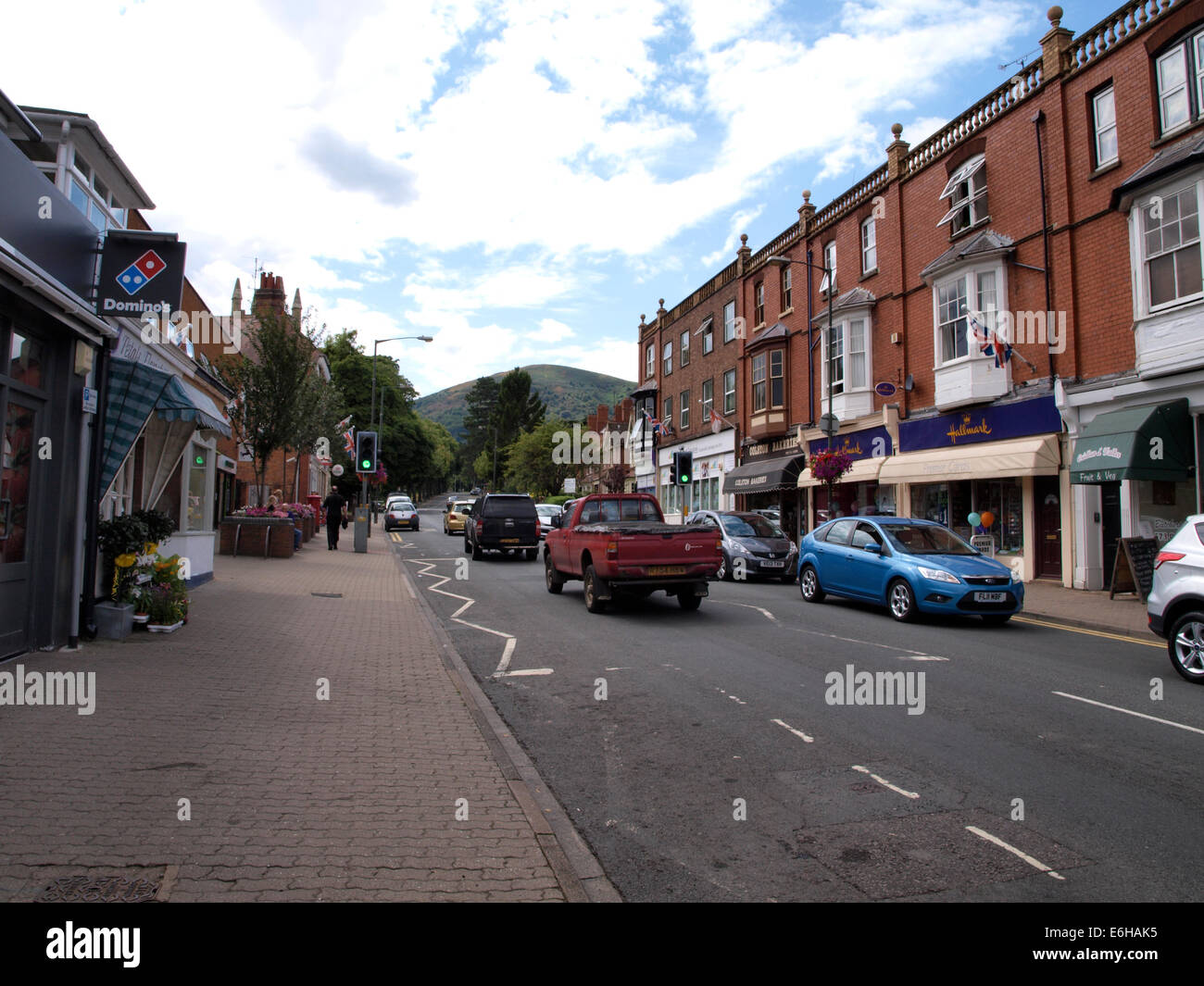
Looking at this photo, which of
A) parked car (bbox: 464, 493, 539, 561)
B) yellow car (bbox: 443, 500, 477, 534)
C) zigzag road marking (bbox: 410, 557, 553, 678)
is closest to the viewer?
zigzag road marking (bbox: 410, 557, 553, 678)

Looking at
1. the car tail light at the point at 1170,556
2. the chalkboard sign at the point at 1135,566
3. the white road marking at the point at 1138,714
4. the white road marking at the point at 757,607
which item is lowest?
the white road marking at the point at 1138,714

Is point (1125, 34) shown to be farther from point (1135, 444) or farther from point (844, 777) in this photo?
point (844, 777)

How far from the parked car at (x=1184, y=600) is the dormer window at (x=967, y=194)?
46.5ft

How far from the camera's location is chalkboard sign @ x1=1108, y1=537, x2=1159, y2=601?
13312 millimetres

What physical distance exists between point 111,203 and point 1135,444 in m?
16.7

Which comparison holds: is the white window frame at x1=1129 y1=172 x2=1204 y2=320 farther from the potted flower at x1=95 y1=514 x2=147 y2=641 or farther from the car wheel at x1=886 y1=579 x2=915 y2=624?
the potted flower at x1=95 y1=514 x2=147 y2=641

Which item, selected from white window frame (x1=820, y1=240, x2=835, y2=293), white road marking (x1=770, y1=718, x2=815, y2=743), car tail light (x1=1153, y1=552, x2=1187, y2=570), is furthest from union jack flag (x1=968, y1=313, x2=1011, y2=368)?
white road marking (x1=770, y1=718, x2=815, y2=743)

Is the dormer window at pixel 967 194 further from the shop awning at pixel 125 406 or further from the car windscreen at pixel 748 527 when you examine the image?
the shop awning at pixel 125 406

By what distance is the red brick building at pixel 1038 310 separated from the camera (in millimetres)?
14227

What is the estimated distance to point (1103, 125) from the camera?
640 inches

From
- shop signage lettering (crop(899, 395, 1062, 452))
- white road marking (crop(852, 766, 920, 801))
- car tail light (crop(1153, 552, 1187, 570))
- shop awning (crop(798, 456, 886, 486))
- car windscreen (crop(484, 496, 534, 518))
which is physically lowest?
white road marking (crop(852, 766, 920, 801))

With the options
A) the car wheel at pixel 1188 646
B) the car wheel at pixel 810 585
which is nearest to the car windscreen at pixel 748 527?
the car wheel at pixel 810 585

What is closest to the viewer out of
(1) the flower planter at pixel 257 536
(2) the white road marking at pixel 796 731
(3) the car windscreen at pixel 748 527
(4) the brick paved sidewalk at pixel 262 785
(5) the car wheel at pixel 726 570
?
(4) the brick paved sidewalk at pixel 262 785
